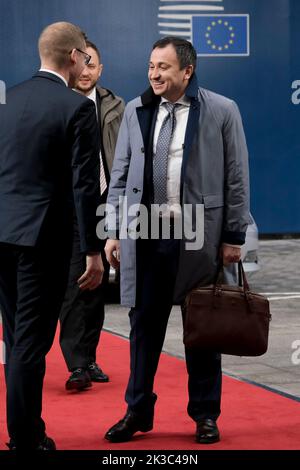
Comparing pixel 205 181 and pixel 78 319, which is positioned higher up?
pixel 205 181

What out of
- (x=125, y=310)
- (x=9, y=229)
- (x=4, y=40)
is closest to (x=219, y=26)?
(x=4, y=40)

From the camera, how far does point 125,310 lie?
37.0 ft

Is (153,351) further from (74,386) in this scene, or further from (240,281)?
(74,386)

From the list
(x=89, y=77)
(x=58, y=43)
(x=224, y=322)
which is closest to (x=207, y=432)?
(x=224, y=322)

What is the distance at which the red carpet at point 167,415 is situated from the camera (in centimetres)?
604

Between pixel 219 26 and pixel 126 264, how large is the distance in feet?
39.0

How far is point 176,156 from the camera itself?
609 cm

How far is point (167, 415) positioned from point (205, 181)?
4.61ft

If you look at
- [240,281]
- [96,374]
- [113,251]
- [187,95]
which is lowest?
[96,374]

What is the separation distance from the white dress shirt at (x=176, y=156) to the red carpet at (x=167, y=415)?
3.75ft

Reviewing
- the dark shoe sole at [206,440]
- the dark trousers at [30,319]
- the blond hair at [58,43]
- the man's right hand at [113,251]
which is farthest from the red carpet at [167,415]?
the blond hair at [58,43]

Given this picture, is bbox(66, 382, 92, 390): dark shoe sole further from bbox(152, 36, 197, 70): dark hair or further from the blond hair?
the blond hair

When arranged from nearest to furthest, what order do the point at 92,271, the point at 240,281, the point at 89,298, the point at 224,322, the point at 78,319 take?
the point at 92,271 → the point at 224,322 → the point at 240,281 → the point at 78,319 → the point at 89,298
